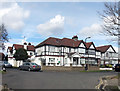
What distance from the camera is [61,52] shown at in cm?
4388

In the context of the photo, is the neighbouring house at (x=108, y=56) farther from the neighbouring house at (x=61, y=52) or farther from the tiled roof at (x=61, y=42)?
the tiled roof at (x=61, y=42)

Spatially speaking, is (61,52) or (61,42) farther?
(61,42)

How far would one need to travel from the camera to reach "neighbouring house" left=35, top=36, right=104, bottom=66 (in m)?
42.3

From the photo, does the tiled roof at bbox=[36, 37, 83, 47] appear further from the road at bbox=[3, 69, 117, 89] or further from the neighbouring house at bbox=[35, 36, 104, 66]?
the road at bbox=[3, 69, 117, 89]

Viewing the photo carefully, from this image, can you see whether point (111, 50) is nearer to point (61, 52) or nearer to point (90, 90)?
point (61, 52)

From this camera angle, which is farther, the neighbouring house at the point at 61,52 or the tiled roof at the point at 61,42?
the tiled roof at the point at 61,42

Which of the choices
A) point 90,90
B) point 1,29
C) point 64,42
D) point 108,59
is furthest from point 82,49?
point 90,90

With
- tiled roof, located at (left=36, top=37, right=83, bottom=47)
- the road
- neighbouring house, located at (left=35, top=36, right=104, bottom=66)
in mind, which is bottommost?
the road

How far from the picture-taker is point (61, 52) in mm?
43875

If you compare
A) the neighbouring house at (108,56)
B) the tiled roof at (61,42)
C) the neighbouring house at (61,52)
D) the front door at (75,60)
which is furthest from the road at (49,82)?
the neighbouring house at (108,56)

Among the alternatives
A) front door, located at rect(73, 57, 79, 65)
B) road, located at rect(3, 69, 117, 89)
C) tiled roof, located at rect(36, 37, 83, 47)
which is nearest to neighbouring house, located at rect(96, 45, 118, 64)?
tiled roof, located at rect(36, 37, 83, 47)

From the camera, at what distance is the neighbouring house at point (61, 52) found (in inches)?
1665

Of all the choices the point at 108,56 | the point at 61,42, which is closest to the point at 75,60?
the point at 61,42

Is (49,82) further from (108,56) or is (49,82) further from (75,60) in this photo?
(108,56)
